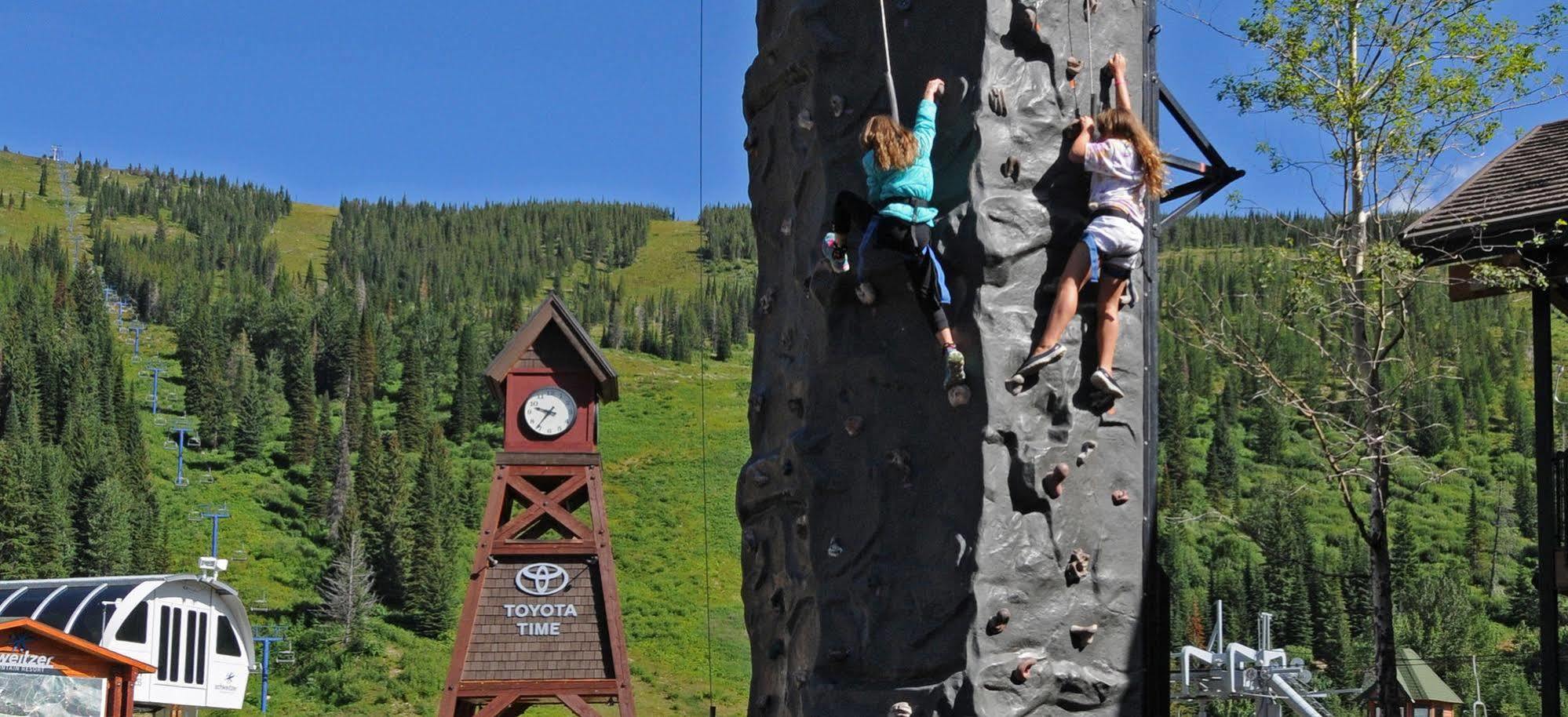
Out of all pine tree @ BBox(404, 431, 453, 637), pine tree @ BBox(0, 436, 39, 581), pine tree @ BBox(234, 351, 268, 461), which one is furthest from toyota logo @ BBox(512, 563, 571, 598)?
pine tree @ BBox(234, 351, 268, 461)

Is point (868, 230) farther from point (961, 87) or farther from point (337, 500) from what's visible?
point (337, 500)

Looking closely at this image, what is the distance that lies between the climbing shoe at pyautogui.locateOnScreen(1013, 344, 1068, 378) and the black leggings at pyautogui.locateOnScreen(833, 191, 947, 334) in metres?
0.22

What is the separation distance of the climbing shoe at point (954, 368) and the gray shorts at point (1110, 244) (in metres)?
0.44

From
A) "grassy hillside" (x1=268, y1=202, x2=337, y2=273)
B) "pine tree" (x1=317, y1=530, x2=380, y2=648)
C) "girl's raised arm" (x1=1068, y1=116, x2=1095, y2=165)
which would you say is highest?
"grassy hillside" (x1=268, y1=202, x2=337, y2=273)

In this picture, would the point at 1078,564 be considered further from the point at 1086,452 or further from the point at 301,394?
the point at 301,394

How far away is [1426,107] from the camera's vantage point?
1449 cm

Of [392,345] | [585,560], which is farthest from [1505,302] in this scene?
[585,560]

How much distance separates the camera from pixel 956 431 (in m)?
4.11

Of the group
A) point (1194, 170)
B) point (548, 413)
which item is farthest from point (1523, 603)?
point (1194, 170)

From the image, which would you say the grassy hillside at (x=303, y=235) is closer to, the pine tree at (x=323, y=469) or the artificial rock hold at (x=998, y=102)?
the pine tree at (x=323, y=469)

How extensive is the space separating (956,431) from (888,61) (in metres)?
0.99

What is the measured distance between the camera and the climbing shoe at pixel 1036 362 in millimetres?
4168

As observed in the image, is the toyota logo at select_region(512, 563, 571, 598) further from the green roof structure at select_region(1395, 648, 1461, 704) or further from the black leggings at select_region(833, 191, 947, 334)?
the green roof structure at select_region(1395, 648, 1461, 704)

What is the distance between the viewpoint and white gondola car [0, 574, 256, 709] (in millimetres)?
21109
